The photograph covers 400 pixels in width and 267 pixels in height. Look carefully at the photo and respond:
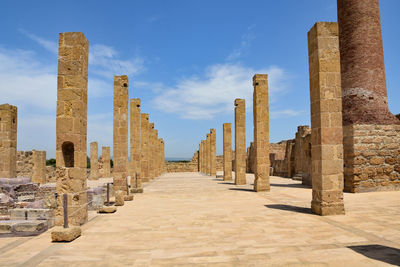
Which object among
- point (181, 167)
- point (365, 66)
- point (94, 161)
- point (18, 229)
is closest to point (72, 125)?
point (18, 229)

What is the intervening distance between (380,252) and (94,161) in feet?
83.8

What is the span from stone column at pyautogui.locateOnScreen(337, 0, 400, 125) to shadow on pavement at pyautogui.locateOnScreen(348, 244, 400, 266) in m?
9.07

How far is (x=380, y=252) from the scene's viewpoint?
411cm

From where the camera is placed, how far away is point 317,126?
24.6ft

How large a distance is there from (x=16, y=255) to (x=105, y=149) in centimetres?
2466

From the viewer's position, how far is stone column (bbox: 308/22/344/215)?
7.14 metres

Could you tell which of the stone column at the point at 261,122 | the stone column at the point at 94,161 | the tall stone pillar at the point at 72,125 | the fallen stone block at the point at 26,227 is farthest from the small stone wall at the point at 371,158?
the stone column at the point at 94,161

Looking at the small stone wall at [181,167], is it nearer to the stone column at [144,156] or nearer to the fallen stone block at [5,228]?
the stone column at [144,156]

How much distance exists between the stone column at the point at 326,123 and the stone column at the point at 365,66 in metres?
5.75

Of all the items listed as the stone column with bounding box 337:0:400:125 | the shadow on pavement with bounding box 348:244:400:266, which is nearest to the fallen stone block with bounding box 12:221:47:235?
the shadow on pavement with bounding box 348:244:400:266

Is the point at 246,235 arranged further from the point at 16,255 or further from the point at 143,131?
the point at 143,131

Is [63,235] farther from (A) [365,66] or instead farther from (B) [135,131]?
(A) [365,66]

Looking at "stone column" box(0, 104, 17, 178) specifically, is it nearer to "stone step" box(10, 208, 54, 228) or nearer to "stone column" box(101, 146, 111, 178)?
"stone step" box(10, 208, 54, 228)

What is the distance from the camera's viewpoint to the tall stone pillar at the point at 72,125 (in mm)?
6168
